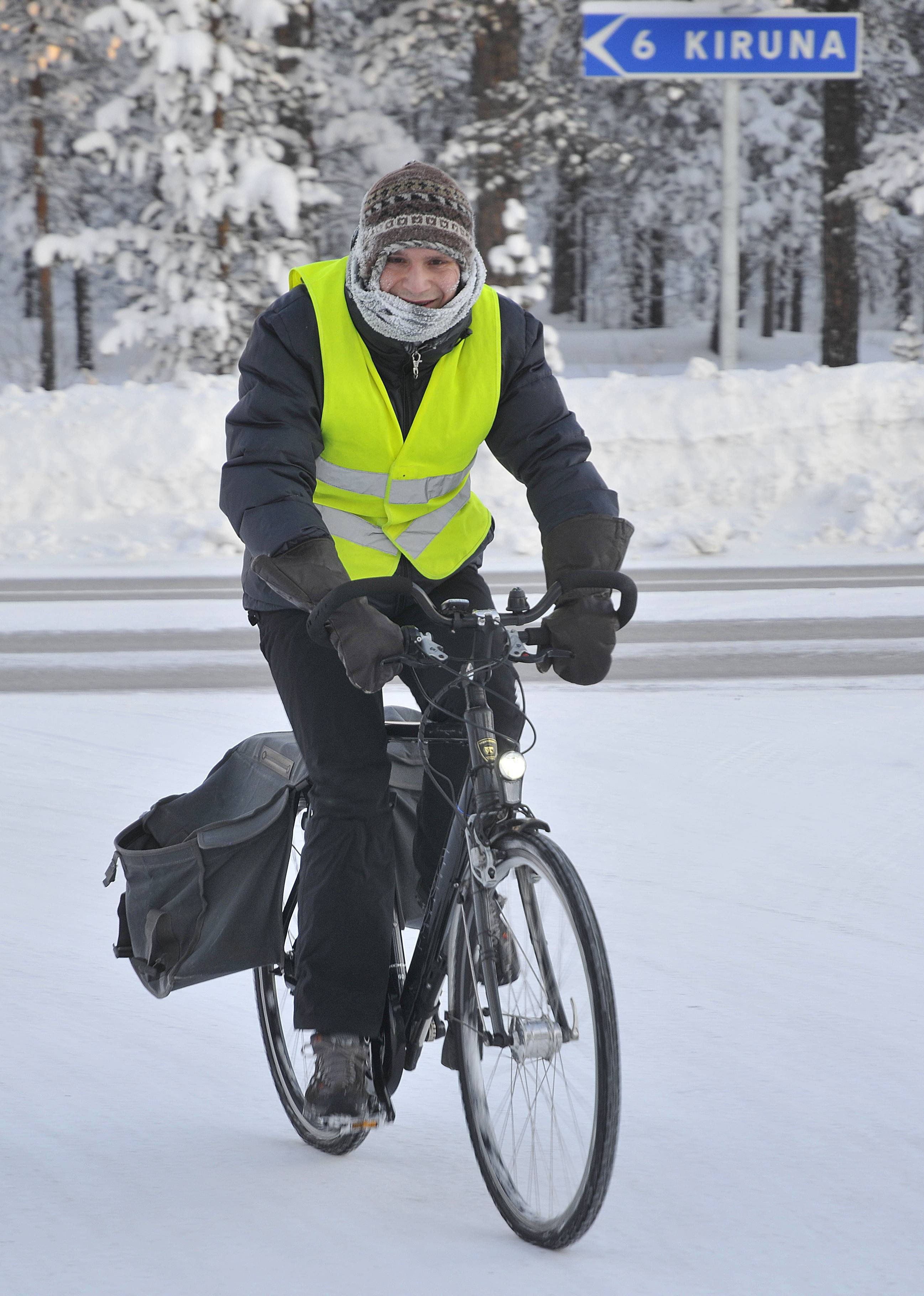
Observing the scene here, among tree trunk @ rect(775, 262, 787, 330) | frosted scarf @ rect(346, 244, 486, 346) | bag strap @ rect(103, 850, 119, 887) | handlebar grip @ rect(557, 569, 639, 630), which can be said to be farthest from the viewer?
tree trunk @ rect(775, 262, 787, 330)

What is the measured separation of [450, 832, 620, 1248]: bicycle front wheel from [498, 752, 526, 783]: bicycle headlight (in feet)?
0.39

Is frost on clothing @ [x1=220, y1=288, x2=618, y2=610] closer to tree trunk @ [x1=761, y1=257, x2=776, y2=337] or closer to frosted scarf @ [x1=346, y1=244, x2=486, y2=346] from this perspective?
frosted scarf @ [x1=346, y1=244, x2=486, y2=346]

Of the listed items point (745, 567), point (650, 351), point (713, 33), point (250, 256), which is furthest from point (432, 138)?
point (745, 567)

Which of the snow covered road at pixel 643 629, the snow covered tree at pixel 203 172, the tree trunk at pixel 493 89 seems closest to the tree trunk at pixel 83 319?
the snow covered tree at pixel 203 172

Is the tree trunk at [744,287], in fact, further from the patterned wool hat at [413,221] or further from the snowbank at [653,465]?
the patterned wool hat at [413,221]

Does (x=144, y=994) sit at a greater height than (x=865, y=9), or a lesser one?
lesser

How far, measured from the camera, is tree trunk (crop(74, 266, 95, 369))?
116 feet

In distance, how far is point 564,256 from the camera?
4334 cm

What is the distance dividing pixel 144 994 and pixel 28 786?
215cm

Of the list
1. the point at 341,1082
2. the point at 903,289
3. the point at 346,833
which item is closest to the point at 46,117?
the point at 346,833

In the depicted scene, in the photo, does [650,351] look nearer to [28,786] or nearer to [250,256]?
[250,256]

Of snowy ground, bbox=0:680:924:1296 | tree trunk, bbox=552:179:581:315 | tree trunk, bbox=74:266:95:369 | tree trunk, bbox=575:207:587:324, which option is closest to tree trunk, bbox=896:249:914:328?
tree trunk, bbox=552:179:581:315

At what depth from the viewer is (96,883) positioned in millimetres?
5078

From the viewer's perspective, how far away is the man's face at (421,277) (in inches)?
117
